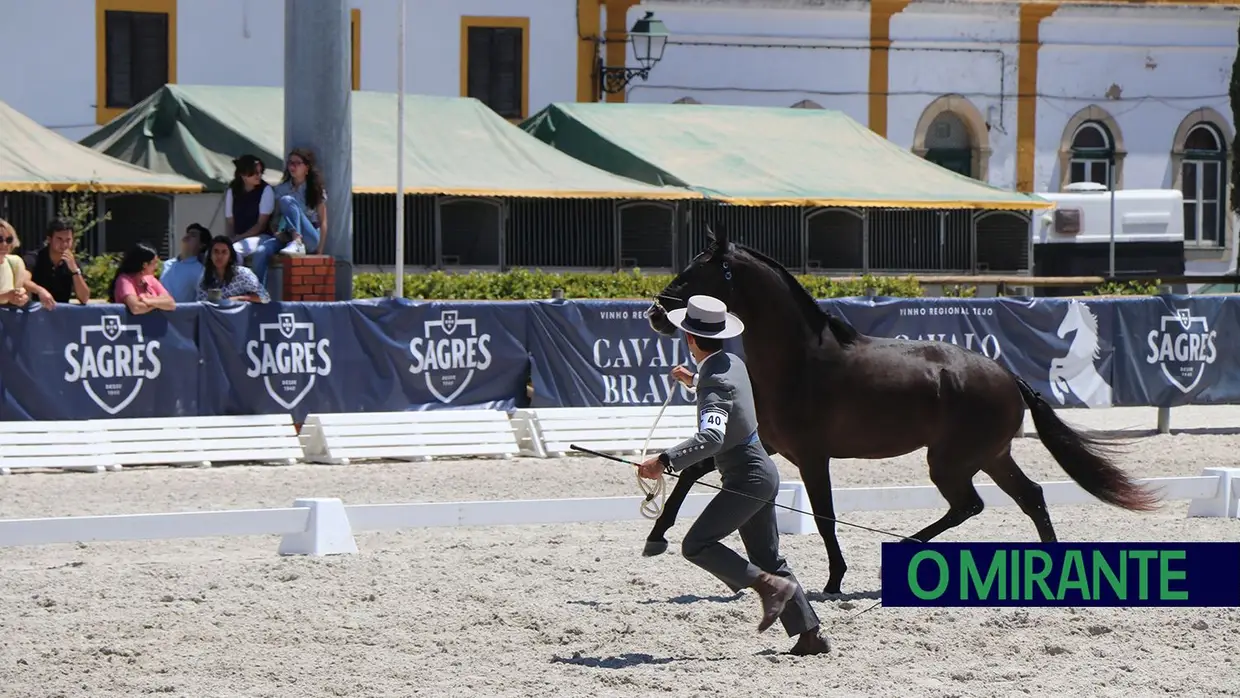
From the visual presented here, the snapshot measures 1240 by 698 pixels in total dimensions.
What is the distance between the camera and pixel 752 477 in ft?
26.7

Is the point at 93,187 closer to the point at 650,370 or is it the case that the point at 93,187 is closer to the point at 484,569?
the point at 650,370

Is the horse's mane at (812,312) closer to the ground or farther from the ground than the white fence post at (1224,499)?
farther from the ground

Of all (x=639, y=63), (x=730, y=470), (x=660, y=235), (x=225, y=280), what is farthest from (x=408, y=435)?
(x=639, y=63)

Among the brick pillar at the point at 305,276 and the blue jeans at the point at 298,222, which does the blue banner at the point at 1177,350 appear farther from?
the blue jeans at the point at 298,222

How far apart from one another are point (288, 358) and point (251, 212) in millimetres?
2517

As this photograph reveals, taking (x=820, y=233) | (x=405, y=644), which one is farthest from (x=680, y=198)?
(x=405, y=644)

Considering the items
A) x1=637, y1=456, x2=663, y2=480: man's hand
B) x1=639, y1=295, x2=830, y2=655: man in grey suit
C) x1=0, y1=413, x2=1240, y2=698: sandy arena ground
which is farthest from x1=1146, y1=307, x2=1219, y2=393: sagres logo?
x1=637, y1=456, x2=663, y2=480: man's hand

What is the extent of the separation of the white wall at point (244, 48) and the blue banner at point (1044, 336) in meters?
16.0

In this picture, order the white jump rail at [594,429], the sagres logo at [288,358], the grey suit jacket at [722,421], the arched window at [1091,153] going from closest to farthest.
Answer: the grey suit jacket at [722,421], the sagres logo at [288,358], the white jump rail at [594,429], the arched window at [1091,153]

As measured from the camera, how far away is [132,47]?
31.3 m

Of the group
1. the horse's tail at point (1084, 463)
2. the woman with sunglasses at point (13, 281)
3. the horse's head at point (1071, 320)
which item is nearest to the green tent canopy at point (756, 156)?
the horse's head at point (1071, 320)

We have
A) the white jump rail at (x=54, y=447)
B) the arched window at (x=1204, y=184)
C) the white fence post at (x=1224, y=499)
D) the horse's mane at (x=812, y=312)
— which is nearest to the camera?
the horse's mane at (x=812, y=312)

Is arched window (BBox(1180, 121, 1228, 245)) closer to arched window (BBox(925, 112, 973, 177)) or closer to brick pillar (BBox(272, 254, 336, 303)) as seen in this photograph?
Result: arched window (BBox(925, 112, 973, 177))

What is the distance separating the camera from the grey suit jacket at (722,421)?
7.86m
